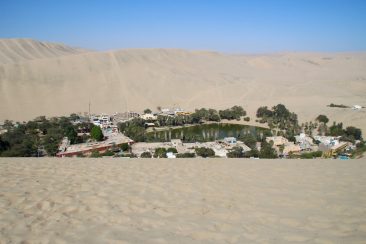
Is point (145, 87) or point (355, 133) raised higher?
point (145, 87)

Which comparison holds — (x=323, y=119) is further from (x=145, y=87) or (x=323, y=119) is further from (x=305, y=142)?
(x=145, y=87)

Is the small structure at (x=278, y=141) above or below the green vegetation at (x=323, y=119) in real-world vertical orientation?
below

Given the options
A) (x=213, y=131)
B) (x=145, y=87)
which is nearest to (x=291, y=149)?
(x=213, y=131)

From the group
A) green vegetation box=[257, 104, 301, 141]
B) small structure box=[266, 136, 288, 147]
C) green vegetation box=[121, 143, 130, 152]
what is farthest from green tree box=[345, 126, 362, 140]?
green vegetation box=[121, 143, 130, 152]

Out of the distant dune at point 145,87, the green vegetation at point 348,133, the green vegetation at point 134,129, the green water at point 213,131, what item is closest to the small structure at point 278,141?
the green water at point 213,131

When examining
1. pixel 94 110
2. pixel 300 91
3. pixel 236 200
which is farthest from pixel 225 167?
pixel 300 91

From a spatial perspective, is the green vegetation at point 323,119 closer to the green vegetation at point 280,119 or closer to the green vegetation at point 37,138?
the green vegetation at point 280,119

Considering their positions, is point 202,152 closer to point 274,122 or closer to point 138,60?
point 274,122
